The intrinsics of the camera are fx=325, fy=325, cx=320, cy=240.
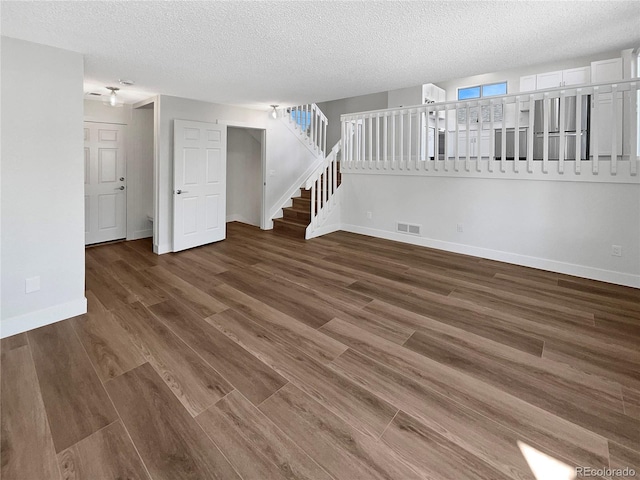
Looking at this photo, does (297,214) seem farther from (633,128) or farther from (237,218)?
(633,128)

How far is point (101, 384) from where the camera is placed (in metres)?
2.00

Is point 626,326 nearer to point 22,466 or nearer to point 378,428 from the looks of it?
point 378,428

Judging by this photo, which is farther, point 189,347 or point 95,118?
point 95,118

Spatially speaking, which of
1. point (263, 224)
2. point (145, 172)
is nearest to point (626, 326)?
point (263, 224)

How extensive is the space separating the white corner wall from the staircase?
65 centimetres

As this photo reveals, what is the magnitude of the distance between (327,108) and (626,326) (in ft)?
28.5

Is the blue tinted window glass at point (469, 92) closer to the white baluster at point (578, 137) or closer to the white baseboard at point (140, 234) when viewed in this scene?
the white baluster at point (578, 137)

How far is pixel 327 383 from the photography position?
6.63ft

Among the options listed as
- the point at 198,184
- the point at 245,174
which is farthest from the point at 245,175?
the point at 198,184

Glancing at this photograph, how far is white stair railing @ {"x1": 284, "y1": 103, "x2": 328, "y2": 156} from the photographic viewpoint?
7.34 meters

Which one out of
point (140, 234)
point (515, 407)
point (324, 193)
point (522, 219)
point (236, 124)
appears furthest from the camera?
point (324, 193)

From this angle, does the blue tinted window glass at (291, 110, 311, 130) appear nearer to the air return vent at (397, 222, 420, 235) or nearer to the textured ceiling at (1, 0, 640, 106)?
the air return vent at (397, 222, 420, 235)

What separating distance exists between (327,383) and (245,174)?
604cm

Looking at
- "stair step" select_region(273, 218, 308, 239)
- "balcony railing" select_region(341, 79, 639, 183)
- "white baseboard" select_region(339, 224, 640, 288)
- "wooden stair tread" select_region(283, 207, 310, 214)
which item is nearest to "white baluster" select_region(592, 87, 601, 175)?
"balcony railing" select_region(341, 79, 639, 183)
